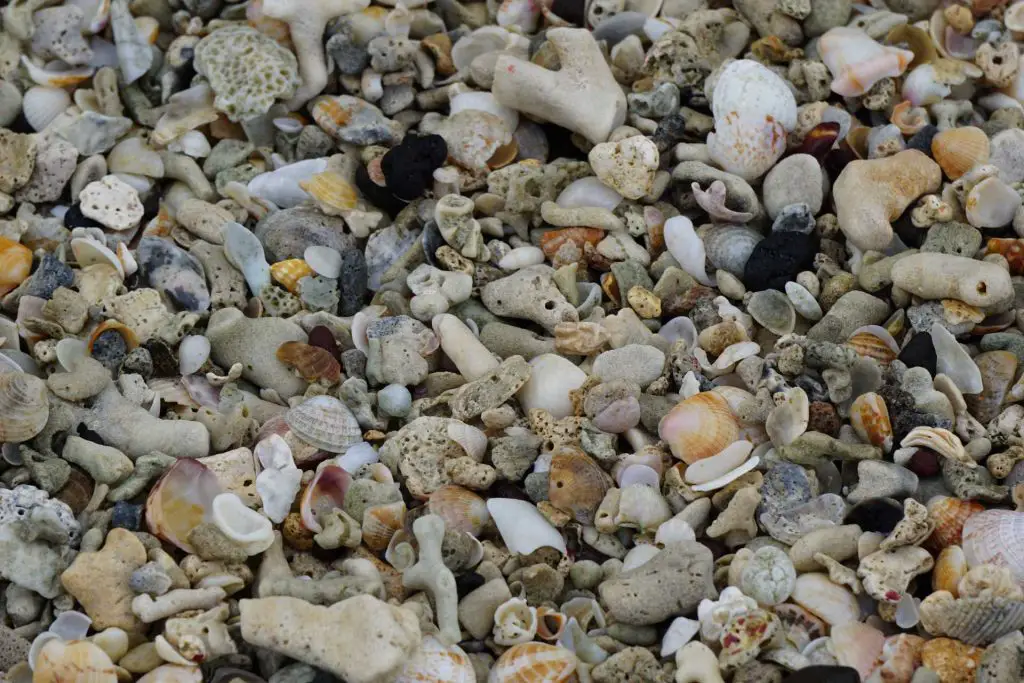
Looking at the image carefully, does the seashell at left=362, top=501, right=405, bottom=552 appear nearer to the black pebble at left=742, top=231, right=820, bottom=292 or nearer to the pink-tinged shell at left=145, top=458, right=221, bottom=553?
the pink-tinged shell at left=145, top=458, right=221, bottom=553

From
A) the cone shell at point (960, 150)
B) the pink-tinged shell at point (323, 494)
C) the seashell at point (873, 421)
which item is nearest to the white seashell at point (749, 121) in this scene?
the cone shell at point (960, 150)

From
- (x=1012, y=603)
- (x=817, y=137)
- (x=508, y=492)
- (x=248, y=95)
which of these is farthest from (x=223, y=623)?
(x=817, y=137)

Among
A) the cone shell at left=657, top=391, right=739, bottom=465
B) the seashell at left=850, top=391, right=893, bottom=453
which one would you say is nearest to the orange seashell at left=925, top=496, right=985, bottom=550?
the seashell at left=850, top=391, right=893, bottom=453

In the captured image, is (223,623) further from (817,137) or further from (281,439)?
(817,137)

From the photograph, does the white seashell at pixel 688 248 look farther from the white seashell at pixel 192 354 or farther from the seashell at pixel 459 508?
the white seashell at pixel 192 354

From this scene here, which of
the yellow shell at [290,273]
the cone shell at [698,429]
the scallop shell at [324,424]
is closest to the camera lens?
the cone shell at [698,429]

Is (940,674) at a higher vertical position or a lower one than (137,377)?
higher

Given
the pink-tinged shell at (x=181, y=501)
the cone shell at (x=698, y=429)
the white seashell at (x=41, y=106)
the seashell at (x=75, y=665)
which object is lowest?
the seashell at (x=75, y=665)
